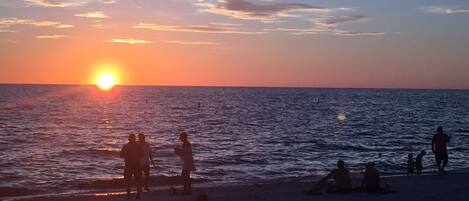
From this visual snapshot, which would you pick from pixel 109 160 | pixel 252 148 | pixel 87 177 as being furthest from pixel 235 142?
pixel 87 177

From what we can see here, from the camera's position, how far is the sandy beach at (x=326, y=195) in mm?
15820

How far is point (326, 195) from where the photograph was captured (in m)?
16.3

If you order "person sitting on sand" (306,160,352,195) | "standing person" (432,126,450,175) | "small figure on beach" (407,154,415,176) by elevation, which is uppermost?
"standing person" (432,126,450,175)

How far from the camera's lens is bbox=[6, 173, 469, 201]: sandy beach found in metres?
15.8

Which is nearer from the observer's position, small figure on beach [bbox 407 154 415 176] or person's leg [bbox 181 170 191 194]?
person's leg [bbox 181 170 191 194]

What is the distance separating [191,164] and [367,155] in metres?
21.2

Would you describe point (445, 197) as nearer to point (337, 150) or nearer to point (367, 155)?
point (367, 155)

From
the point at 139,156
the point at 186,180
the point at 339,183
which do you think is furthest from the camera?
the point at 339,183

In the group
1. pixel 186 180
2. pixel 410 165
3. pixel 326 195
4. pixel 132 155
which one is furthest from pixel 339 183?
pixel 410 165

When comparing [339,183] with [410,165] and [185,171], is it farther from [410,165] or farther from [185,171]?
[410,165]

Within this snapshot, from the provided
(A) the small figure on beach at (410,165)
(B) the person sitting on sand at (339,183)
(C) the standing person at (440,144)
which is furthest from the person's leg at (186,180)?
(A) the small figure on beach at (410,165)

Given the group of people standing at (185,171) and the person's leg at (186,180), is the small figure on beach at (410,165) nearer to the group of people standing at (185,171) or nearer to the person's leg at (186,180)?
the group of people standing at (185,171)

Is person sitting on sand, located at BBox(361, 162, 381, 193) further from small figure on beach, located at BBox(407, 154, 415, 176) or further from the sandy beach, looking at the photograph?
small figure on beach, located at BBox(407, 154, 415, 176)

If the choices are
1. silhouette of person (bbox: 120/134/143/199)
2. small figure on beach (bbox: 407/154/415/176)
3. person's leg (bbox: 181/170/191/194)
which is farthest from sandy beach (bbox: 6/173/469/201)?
small figure on beach (bbox: 407/154/415/176)
